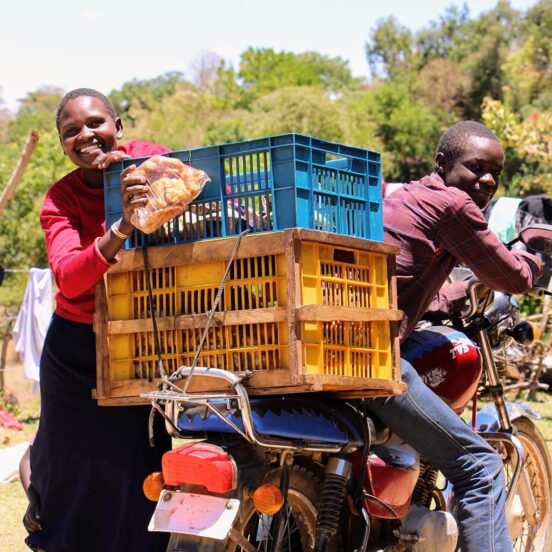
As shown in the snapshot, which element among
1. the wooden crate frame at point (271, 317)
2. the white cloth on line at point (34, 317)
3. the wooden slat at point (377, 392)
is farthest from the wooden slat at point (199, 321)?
the white cloth on line at point (34, 317)

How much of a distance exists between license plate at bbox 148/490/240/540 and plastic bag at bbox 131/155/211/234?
83 centimetres

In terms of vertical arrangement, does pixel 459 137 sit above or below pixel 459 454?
above

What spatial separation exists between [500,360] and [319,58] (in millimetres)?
67815

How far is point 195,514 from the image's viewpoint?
2854 millimetres

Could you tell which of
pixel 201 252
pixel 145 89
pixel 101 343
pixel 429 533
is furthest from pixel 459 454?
pixel 145 89

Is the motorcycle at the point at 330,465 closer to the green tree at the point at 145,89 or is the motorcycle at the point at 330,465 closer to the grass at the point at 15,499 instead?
the grass at the point at 15,499

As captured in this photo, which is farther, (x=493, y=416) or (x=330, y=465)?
(x=493, y=416)

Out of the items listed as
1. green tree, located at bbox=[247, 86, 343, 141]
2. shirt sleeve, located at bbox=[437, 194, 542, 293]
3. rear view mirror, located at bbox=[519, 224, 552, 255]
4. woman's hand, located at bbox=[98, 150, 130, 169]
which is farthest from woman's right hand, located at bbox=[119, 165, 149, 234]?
green tree, located at bbox=[247, 86, 343, 141]

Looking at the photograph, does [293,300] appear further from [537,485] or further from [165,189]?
[537,485]

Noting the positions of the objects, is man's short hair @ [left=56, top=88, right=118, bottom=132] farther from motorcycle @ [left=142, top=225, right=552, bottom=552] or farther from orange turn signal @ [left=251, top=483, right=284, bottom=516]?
orange turn signal @ [left=251, top=483, right=284, bottom=516]

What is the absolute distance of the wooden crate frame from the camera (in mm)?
2820

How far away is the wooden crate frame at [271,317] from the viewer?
9.25 feet

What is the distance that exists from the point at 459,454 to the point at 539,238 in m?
0.93

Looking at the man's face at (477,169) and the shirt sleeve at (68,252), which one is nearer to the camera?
the shirt sleeve at (68,252)
